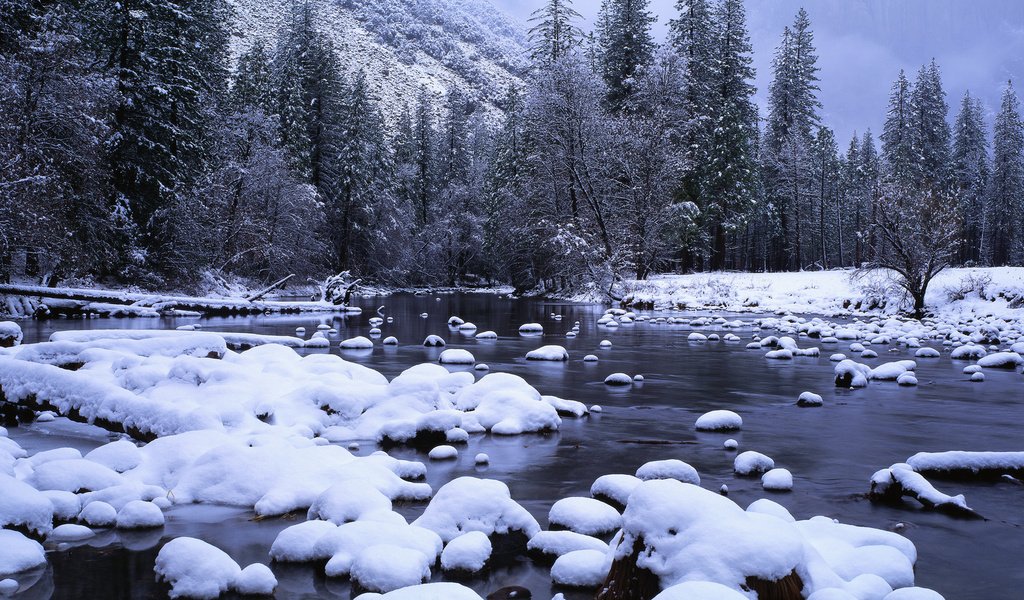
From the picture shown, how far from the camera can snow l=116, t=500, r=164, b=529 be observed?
405 centimetres

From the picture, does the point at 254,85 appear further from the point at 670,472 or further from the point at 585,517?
the point at 585,517

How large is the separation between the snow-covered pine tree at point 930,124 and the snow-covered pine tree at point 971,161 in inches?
124

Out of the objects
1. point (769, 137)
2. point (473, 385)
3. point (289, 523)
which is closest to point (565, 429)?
point (473, 385)

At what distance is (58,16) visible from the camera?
2169 cm

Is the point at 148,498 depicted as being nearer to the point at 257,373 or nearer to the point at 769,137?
the point at 257,373

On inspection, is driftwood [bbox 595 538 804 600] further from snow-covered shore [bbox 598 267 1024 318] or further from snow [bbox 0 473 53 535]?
snow-covered shore [bbox 598 267 1024 318]

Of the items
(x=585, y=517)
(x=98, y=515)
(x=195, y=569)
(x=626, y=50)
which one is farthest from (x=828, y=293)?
(x=195, y=569)

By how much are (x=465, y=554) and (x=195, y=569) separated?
1.32m

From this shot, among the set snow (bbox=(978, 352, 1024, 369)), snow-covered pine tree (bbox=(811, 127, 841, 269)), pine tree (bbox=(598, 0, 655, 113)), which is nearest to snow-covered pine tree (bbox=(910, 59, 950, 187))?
snow-covered pine tree (bbox=(811, 127, 841, 269))

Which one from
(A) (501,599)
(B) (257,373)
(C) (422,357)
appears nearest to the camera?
(A) (501,599)

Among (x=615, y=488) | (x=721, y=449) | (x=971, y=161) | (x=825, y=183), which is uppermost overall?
(x=971, y=161)

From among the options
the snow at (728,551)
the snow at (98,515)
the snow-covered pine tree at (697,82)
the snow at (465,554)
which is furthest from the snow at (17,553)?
the snow-covered pine tree at (697,82)

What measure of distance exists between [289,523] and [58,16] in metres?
24.4

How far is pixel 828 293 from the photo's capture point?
2730cm
